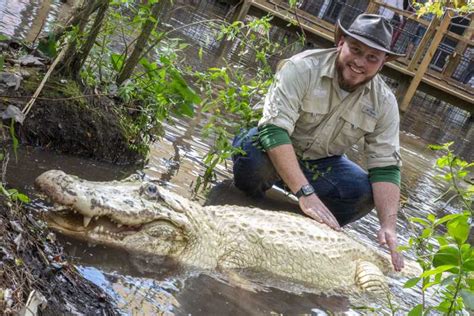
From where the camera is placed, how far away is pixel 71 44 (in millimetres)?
4645

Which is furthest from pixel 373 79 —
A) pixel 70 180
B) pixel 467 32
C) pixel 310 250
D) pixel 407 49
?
pixel 467 32

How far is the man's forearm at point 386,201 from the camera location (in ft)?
16.6

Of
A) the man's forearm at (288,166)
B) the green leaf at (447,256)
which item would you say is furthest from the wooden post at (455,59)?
the green leaf at (447,256)

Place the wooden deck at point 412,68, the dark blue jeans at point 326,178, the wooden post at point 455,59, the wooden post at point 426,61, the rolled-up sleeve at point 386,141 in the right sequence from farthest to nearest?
1. the wooden post at point 455,59
2. the wooden deck at point 412,68
3. the wooden post at point 426,61
4. the dark blue jeans at point 326,178
5. the rolled-up sleeve at point 386,141

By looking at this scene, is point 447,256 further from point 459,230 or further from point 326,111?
point 326,111

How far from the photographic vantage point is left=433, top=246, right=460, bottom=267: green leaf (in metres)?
1.99

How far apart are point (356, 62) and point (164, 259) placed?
7.13 feet

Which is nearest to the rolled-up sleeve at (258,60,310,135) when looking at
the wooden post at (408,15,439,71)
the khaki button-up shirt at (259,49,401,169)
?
the khaki button-up shirt at (259,49,401,169)

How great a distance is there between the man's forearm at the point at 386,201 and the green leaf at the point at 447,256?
3.01m

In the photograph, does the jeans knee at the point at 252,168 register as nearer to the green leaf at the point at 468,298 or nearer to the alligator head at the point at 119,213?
the alligator head at the point at 119,213

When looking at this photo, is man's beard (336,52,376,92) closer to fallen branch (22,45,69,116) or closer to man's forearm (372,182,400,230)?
man's forearm (372,182,400,230)

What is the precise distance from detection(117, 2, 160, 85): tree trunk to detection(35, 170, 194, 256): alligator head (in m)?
1.45

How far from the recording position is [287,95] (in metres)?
5.07

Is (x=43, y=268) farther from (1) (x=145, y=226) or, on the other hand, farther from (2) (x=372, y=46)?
(2) (x=372, y=46)
